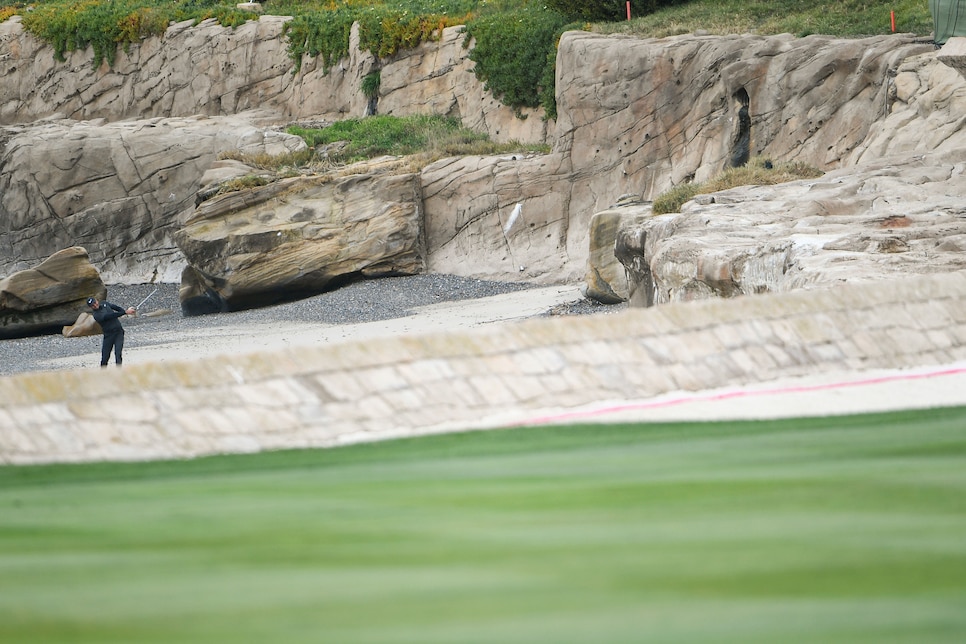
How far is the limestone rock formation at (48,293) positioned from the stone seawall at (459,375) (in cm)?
2329

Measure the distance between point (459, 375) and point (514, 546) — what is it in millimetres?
3661

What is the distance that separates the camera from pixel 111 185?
114ft

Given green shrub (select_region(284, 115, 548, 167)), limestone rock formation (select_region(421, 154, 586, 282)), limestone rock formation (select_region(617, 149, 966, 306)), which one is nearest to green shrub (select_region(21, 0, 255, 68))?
green shrub (select_region(284, 115, 548, 167))

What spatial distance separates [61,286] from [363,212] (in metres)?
7.73

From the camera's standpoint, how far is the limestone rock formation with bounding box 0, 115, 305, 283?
3447cm

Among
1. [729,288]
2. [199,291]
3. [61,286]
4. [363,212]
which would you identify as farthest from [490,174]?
[729,288]

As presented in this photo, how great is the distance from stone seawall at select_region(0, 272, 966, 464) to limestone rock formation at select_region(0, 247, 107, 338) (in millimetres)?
23295

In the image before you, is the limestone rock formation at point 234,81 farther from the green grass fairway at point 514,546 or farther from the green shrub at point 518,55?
the green grass fairway at point 514,546

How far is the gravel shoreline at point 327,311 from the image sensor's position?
84.8 ft

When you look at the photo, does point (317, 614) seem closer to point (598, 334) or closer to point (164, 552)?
point (164, 552)

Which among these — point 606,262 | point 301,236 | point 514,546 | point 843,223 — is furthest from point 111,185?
point 514,546

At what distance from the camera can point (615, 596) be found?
3.82 meters

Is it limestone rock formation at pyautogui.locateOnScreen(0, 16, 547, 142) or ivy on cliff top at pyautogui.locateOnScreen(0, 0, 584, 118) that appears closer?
ivy on cliff top at pyautogui.locateOnScreen(0, 0, 584, 118)

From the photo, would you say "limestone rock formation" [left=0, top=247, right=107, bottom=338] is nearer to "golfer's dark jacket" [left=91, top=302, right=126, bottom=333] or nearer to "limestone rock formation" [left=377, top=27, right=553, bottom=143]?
"golfer's dark jacket" [left=91, top=302, right=126, bottom=333]
